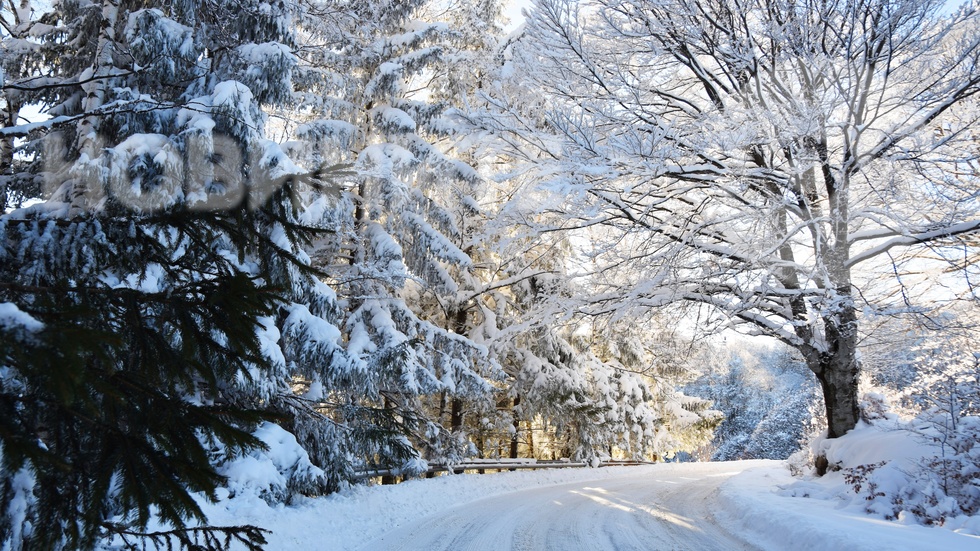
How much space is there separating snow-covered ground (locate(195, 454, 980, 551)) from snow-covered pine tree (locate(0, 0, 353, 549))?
Answer: 0.69 metres

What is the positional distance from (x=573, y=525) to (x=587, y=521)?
41 centimetres

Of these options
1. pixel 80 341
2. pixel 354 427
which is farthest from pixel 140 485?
pixel 354 427

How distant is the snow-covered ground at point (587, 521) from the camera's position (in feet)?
20.4

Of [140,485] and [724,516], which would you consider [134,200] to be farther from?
[724,516]

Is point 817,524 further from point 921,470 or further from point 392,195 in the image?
point 392,195

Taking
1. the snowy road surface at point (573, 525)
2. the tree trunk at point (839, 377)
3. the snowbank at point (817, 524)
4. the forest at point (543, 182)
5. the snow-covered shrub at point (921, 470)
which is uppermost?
the forest at point (543, 182)

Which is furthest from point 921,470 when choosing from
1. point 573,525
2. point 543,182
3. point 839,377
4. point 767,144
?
point 543,182

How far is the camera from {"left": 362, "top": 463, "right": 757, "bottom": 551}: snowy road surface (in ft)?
22.8

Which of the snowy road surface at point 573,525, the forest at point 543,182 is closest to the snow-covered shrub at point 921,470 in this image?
the forest at point 543,182

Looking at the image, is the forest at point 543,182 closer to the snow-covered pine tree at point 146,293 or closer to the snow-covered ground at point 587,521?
the snow-covered pine tree at point 146,293

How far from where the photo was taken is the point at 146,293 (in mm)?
2553

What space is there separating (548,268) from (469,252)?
2.62 meters

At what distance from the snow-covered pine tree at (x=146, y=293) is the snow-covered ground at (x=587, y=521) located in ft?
2.26

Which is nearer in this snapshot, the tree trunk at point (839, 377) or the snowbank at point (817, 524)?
the snowbank at point (817, 524)
